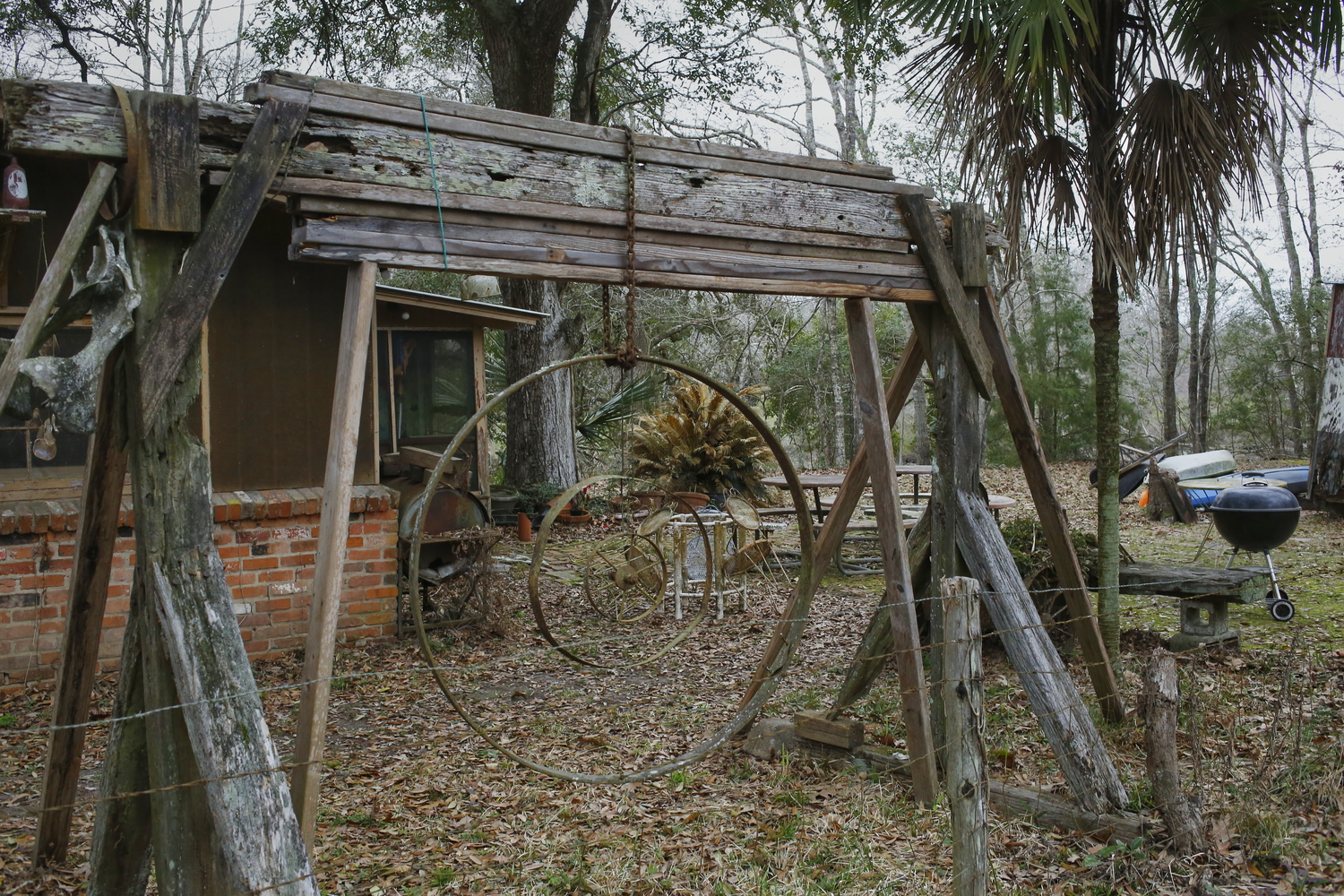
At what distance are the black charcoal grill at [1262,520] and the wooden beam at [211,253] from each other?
22.3ft

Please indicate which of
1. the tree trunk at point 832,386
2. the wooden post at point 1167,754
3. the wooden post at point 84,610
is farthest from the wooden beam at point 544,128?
the tree trunk at point 832,386

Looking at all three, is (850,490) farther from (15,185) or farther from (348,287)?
(15,185)

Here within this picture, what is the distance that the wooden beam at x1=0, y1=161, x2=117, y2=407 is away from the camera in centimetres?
240

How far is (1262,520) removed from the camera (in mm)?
6883

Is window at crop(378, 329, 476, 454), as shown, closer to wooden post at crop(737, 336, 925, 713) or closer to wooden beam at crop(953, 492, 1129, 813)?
wooden post at crop(737, 336, 925, 713)

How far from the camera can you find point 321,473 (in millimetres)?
7160

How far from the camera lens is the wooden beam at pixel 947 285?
4.29 meters

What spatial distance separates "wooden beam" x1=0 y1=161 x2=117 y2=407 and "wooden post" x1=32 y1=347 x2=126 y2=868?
0.49 metres

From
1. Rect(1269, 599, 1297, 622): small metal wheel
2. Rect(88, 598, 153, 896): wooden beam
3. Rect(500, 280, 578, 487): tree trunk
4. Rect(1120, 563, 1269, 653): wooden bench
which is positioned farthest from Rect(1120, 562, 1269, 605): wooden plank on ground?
Rect(500, 280, 578, 487): tree trunk

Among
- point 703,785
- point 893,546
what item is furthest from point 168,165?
point 703,785

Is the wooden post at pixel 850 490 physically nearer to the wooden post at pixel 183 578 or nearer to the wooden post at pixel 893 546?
the wooden post at pixel 893 546

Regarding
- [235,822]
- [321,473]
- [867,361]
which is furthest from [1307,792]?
[321,473]

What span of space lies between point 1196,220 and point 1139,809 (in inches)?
131

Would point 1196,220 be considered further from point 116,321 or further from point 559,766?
point 116,321
